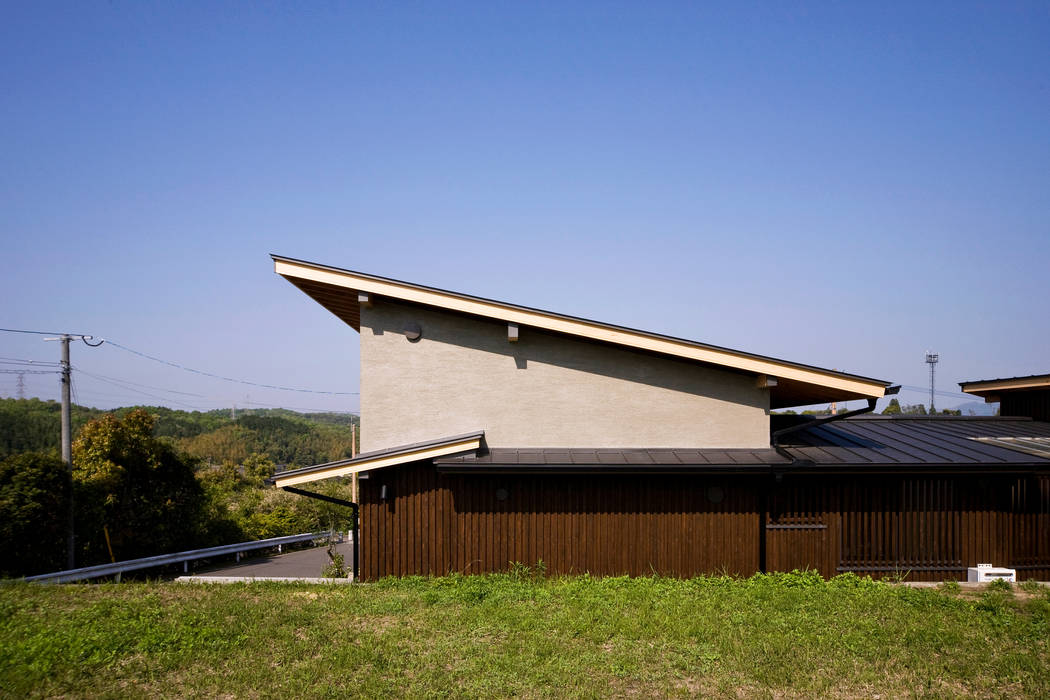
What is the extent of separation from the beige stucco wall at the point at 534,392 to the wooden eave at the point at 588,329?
428 millimetres

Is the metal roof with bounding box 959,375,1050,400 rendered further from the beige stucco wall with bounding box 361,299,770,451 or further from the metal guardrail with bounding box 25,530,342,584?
the metal guardrail with bounding box 25,530,342,584

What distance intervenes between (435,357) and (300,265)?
9.47ft

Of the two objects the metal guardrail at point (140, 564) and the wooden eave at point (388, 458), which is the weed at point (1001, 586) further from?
the metal guardrail at point (140, 564)

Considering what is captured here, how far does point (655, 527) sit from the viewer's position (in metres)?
11.7

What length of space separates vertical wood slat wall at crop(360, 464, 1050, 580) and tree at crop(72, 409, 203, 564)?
1423 centimetres

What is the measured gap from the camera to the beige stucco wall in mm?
12250

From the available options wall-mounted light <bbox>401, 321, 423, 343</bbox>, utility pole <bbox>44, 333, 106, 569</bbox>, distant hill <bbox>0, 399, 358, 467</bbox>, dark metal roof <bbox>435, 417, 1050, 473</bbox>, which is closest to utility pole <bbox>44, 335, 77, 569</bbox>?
utility pole <bbox>44, 333, 106, 569</bbox>

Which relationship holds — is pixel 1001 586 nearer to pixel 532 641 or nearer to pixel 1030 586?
pixel 1030 586

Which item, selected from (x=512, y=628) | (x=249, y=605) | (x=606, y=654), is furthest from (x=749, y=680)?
(x=249, y=605)

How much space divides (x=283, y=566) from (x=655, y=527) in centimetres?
1235

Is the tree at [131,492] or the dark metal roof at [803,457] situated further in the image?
the tree at [131,492]

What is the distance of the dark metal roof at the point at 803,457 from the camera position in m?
11.2

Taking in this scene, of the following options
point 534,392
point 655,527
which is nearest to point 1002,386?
point 655,527

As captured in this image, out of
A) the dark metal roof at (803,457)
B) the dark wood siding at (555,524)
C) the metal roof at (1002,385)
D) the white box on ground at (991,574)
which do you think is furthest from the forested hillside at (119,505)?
the metal roof at (1002,385)
